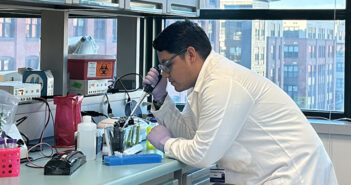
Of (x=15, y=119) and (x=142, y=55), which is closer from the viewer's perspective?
(x=15, y=119)

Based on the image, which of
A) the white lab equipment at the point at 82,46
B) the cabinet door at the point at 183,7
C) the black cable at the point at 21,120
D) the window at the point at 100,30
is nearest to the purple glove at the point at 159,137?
the black cable at the point at 21,120

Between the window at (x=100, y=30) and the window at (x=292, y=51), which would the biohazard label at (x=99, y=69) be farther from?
the window at (x=292, y=51)

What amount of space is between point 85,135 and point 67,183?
42cm

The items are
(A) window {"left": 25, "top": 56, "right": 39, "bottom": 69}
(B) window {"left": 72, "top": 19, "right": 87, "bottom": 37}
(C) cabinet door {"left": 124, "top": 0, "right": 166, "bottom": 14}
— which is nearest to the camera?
(C) cabinet door {"left": 124, "top": 0, "right": 166, "bottom": 14}

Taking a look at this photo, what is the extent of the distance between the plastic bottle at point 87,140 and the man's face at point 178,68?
365 mm

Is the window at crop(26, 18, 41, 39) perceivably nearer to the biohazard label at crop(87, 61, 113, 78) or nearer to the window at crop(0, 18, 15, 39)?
the window at crop(0, 18, 15, 39)

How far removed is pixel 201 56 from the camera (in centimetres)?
205

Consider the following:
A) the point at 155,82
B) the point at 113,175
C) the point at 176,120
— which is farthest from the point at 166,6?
the point at 113,175

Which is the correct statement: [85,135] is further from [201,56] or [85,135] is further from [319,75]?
[319,75]

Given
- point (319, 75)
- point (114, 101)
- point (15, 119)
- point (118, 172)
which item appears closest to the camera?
point (118, 172)

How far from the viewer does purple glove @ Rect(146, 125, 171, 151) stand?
210cm

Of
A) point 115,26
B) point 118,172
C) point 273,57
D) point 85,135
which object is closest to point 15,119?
point 85,135

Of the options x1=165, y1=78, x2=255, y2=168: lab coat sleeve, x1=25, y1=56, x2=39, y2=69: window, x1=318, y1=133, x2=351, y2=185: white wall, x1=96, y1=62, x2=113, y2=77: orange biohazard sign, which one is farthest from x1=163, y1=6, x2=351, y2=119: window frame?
x1=165, y1=78, x2=255, y2=168: lab coat sleeve

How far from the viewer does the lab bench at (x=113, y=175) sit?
1690mm
